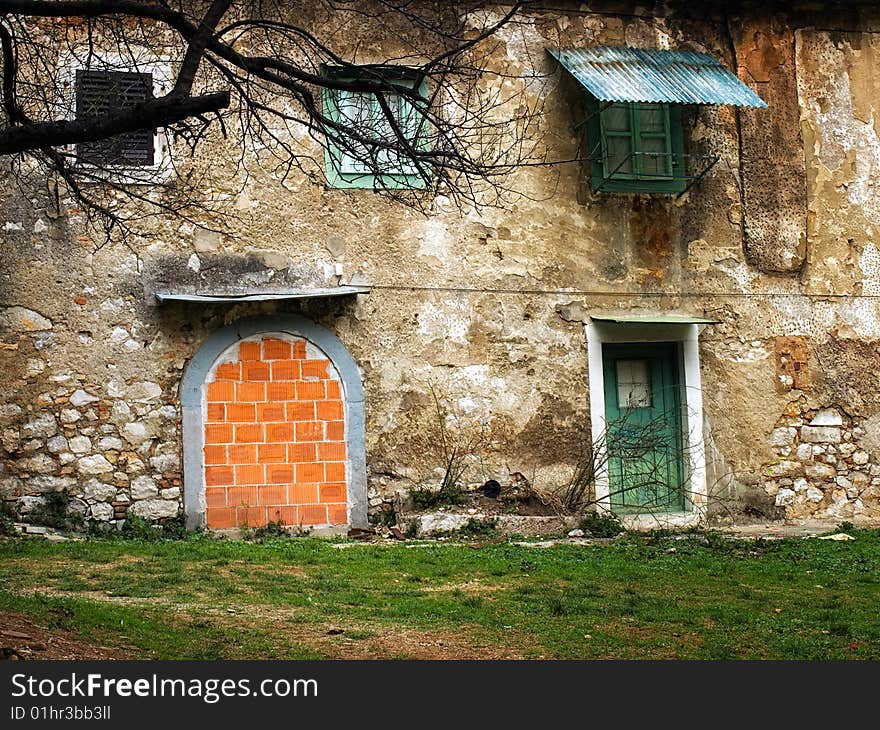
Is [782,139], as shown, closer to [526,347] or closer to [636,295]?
[636,295]

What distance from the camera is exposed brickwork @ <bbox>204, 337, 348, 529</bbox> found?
10422 millimetres

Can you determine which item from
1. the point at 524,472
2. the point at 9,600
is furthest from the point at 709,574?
the point at 9,600

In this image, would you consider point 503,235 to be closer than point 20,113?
No

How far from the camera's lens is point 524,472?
1103 cm

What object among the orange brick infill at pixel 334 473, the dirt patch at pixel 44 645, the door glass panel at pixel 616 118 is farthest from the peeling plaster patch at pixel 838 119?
the dirt patch at pixel 44 645

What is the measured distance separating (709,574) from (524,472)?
9.88 feet

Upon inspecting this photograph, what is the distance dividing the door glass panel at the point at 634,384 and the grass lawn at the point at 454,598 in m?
2.04

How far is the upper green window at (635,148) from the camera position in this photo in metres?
11.3

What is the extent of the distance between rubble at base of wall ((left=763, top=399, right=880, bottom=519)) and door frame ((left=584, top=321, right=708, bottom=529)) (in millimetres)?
729

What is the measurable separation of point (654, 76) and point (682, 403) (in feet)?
10.3

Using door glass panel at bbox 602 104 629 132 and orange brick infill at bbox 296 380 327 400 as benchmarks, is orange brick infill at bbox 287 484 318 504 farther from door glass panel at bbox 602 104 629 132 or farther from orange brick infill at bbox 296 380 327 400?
door glass panel at bbox 602 104 629 132

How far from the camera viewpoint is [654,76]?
11.0m

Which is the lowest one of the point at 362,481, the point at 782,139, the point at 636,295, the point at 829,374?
the point at 362,481

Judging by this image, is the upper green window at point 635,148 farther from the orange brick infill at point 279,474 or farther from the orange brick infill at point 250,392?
the orange brick infill at point 279,474
